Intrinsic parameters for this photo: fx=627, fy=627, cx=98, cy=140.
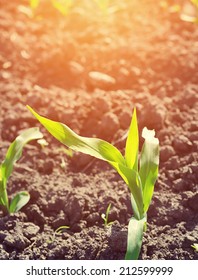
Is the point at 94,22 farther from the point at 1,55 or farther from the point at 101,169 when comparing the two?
the point at 101,169

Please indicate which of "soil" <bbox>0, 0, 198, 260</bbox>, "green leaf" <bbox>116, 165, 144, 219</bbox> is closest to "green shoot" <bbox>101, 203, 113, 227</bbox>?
"soil" <bbox>0, 0, 198, 260</bbox>

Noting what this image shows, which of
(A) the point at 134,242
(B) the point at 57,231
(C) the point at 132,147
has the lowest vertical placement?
(B) the point at 57,231

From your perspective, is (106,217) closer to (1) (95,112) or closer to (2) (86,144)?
(2) (86,144)

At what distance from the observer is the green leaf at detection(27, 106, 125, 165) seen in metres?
2.26

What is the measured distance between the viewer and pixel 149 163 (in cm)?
230

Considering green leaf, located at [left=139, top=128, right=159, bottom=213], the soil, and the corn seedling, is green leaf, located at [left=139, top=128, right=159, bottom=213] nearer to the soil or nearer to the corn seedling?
the soil

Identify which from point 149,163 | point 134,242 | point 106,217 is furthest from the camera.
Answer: point 106,217

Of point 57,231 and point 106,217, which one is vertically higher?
point 106,217

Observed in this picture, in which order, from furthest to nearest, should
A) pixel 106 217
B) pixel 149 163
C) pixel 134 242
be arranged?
pixel 106 217, pixel 149 163, pixel 134 242

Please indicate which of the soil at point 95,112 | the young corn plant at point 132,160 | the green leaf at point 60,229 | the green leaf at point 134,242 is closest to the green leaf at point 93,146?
the young corn plant at point 132,160

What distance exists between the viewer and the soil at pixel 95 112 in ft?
8.00

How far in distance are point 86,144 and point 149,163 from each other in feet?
0.79

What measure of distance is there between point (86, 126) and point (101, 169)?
1.12ft

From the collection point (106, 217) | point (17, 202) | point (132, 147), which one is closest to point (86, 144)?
point (132, 147)
